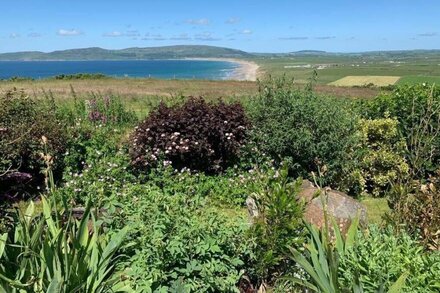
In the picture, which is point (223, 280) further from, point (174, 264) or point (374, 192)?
point (374, 192)

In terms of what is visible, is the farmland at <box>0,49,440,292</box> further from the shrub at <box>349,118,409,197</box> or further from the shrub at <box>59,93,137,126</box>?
the shrub at <box>59,93,137,126</box>

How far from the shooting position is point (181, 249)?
3.24 metres

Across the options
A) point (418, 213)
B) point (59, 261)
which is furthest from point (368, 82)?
point (59, 261)

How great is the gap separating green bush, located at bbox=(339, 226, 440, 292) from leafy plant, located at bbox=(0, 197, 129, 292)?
1688 millimetres

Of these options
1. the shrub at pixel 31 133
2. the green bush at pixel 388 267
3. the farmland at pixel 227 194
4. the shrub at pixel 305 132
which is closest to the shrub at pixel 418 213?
the farmland at pixel 227 194

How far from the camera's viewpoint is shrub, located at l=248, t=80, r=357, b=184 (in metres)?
7.75

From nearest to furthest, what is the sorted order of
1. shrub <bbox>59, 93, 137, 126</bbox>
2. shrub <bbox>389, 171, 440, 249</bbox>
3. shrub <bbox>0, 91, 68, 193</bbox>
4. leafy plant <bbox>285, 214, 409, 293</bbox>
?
leafy plant <bbox>285, 214, 409, 293</bbox> < shrub <bbox>389, 171, 440, 249</bbox> < shrub <bbox>0, 91, 68, 193</bbox> < shrub <bbox>59, 93, 137, 126</bbox>

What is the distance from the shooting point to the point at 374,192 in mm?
8508

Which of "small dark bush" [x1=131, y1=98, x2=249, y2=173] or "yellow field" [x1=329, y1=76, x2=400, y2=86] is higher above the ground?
"small dark bush" [x1=131, y1=98, x2=249, y2=173]

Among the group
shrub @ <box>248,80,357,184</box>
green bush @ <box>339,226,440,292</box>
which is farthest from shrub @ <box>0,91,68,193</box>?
green bush @ <box>339,226,440,292</box>

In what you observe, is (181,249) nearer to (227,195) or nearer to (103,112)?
(227,195)

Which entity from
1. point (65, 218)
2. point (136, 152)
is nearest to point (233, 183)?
point (136, 152)

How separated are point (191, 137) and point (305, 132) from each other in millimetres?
2103

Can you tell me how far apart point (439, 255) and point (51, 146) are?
6.62 metres
